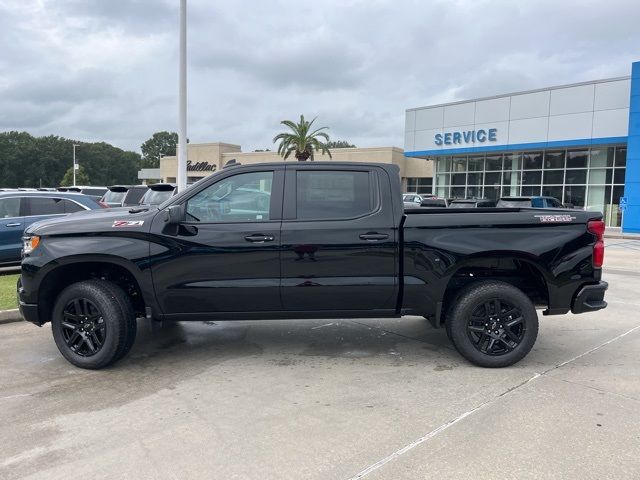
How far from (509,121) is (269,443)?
28860 mm

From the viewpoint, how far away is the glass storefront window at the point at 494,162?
3142cm

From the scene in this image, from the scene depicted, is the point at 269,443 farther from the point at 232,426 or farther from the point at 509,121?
the point at 509,121

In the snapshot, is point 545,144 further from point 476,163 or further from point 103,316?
point 103,316

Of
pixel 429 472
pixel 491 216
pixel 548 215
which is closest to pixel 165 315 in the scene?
pixel 429 472

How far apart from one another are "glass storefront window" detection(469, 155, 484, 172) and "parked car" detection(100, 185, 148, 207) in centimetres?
2284

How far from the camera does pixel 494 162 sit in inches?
1249

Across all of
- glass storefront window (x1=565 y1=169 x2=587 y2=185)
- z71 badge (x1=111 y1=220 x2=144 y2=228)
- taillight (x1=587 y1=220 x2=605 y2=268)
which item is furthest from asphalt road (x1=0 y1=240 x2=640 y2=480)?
glass storefront window (x1=565 y1=169 x2=587 y2=185)

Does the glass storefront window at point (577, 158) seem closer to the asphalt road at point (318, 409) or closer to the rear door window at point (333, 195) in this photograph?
the asphalt road at point (318, 409)

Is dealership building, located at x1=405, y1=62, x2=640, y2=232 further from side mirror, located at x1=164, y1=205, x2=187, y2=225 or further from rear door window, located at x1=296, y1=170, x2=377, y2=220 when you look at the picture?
side mirror, located at x1=164, y1=205, x2=187, y2=225

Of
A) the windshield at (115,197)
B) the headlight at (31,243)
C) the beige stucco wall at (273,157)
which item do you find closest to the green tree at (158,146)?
the beige stucco wall at (273,157)

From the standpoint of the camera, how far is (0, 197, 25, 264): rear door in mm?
9781

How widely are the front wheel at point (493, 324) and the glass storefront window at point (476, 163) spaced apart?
1137 inches

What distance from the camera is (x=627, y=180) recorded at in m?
25.5

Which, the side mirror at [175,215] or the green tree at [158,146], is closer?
the side mirror at [175,215]
